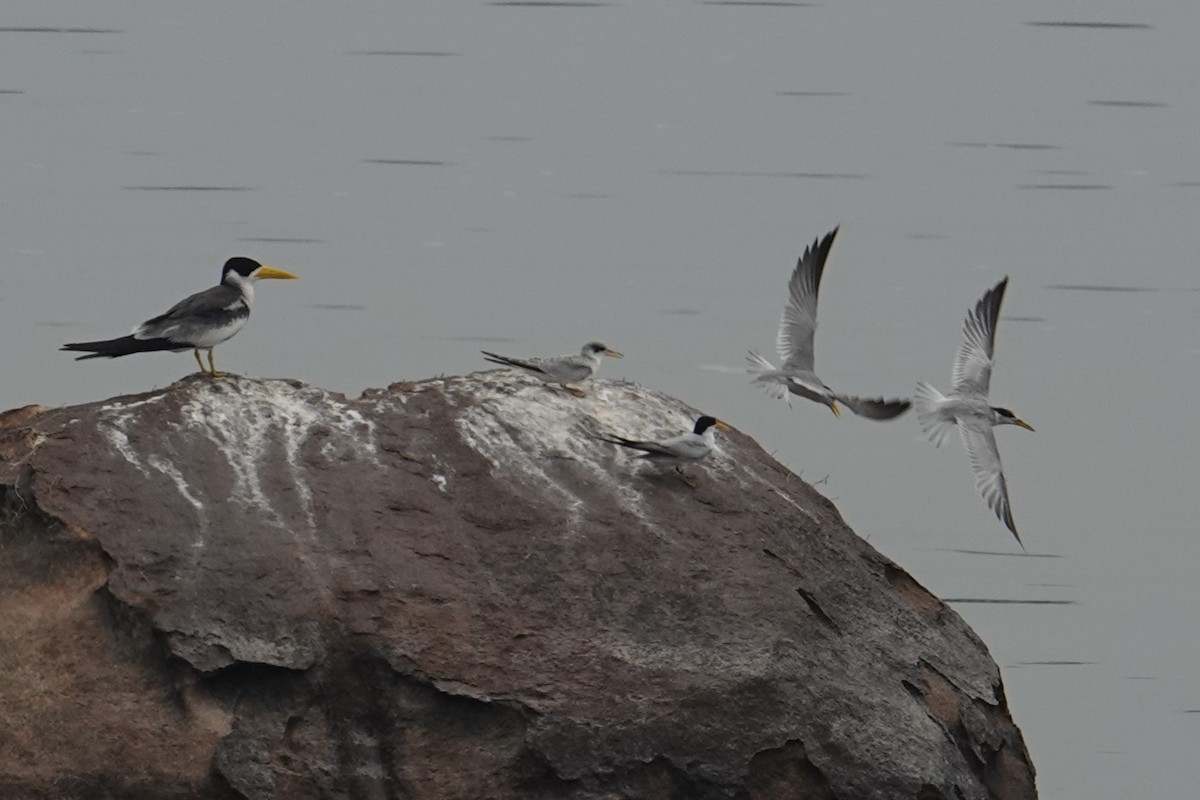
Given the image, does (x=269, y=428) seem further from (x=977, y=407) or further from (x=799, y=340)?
(x=977, y=407)

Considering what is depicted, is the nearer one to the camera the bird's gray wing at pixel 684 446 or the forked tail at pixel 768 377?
the bird's gray wing at pixel 684 446

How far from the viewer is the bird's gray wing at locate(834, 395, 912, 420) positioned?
481 inches

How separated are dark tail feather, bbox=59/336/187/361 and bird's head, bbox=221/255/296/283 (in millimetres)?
485

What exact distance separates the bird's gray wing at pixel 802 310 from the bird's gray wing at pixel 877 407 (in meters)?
0.85

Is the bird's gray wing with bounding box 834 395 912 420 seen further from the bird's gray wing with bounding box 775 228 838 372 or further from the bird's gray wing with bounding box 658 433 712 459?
the bird's gray wing with bounding box 658 433 712 459

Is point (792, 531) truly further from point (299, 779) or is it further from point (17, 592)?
point (17, 592)

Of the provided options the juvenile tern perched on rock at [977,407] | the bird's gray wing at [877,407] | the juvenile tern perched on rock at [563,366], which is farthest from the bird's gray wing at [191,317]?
the juvenile tern perched on rock at [977,407]

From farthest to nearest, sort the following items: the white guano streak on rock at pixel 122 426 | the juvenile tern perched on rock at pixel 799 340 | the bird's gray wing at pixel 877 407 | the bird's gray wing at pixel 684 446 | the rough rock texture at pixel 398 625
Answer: the juvenile tern perched on rock at pixel 799 340
the bird's gray wing at pixel 877 407
the bird's gray wing at pixel 684 446
the white guano streak on rock at pixel 122 426
the rough rock texture at pixel 398 625

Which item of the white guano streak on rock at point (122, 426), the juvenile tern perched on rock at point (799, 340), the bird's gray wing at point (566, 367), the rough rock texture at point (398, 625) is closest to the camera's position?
the rough rock texture at point (398, 625)

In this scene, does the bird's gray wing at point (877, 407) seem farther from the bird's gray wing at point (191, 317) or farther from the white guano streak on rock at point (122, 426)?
the white guano streak on rock at point (122, 426)

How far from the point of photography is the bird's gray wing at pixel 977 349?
44.7 feet

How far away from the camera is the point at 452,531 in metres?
9.71

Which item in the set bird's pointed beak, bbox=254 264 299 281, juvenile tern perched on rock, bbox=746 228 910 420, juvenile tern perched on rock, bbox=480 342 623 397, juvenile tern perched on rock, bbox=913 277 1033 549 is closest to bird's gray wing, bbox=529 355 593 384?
juvenile tern perched on rock, bbox=480 342 623 397

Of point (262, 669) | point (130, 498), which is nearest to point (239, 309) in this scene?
point (130, 498)
